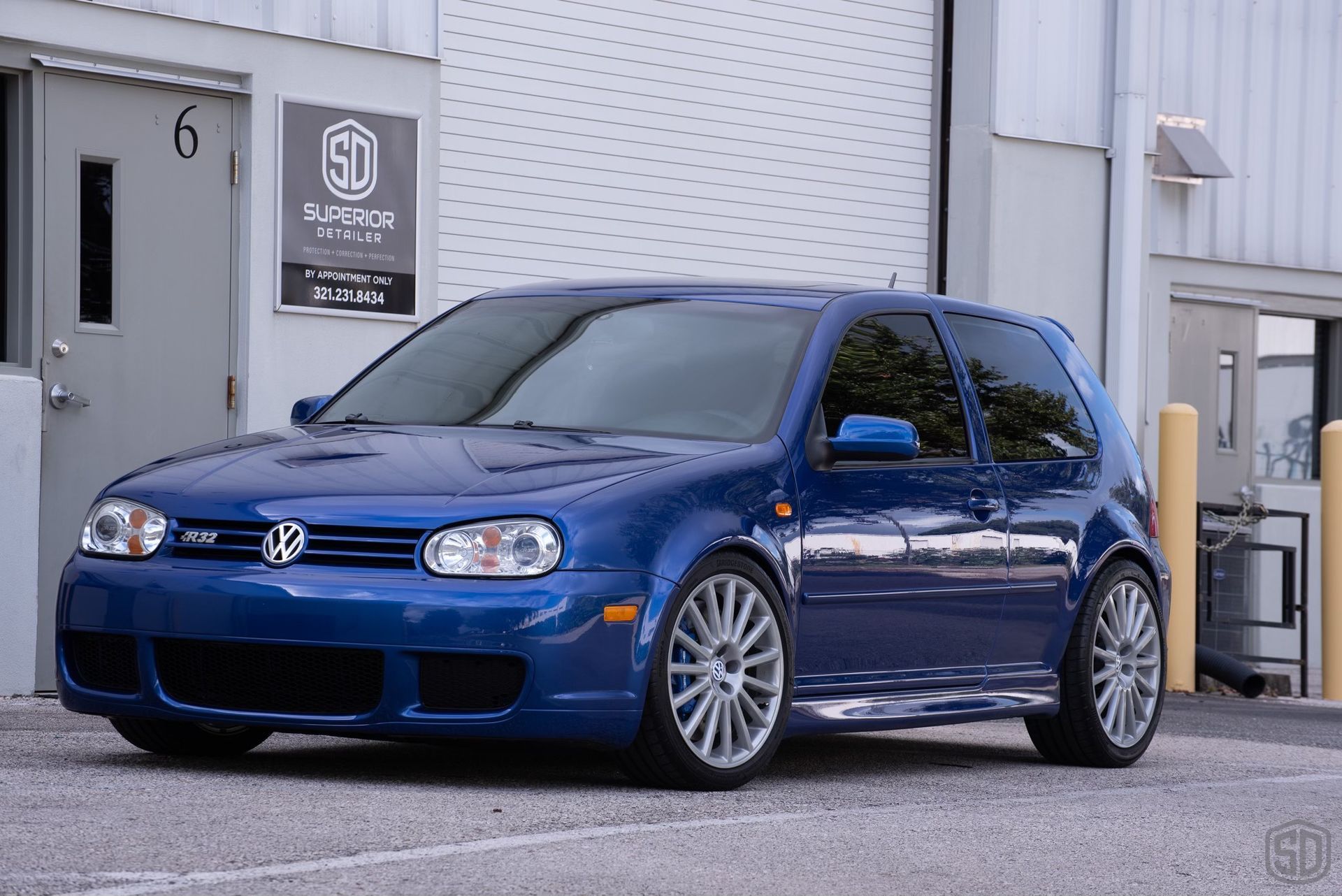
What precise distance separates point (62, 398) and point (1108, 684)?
16.3 ft

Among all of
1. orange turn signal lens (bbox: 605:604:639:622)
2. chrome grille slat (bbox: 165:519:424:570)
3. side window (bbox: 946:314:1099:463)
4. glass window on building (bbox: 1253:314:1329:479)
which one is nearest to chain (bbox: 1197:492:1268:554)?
glass window on building (bbox: 1253:314:1329:479)

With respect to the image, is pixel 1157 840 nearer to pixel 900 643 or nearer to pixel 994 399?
pixel 900 643

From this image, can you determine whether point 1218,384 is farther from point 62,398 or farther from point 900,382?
point 900,382

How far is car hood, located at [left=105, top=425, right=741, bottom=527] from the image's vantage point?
5.78 m

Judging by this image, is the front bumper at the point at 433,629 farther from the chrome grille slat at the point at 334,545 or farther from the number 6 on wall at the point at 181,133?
the number 6 on wall at the point at 181,133

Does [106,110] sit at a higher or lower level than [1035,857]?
higher

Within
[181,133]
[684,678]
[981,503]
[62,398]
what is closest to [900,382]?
[981,503]

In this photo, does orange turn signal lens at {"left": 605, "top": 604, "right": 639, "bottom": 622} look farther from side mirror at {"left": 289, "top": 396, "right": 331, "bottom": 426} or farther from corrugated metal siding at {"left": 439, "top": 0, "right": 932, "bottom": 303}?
corrugated metal siding at {"left": 439, "top": 0, "right": 932, "bottom": 303}

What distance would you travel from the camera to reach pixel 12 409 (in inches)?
389

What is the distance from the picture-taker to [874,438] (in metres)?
6.59

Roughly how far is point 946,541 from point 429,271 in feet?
17.3

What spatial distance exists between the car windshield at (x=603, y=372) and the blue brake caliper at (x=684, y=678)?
2.45 ft

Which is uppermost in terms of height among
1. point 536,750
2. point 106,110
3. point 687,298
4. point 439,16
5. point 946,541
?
point 439,16

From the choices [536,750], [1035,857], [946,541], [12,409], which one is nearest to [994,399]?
[946,541]
